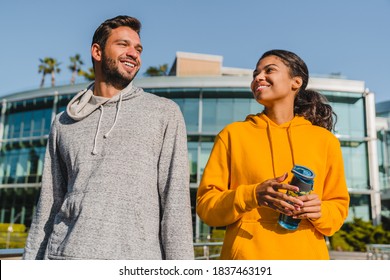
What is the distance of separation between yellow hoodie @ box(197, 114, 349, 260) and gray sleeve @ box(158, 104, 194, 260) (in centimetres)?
16

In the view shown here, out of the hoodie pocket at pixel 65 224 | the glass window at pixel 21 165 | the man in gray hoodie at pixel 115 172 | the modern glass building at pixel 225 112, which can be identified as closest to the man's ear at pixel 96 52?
the man in gray hoodie at pixel 115 172

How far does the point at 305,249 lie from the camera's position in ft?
6.40

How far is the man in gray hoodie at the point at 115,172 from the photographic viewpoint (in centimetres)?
189

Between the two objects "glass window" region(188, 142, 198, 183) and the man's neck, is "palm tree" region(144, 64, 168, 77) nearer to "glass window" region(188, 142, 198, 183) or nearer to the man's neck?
"glass window" region(188, 142, 198, 183)

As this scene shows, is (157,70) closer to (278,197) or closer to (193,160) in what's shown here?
(193,160)

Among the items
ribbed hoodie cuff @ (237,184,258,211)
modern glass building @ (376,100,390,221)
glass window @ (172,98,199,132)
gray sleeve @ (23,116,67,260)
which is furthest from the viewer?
modern glass building @ (376,100,390,221)

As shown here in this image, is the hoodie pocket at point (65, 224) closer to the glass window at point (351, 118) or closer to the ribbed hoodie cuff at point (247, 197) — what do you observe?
the ribbed hoodie cuff at point (247, 197)

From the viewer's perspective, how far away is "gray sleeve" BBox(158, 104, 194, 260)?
1894 millimetres

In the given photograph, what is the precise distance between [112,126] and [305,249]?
107cm

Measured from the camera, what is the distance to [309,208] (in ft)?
6.02

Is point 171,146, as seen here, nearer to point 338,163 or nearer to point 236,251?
point 236,251

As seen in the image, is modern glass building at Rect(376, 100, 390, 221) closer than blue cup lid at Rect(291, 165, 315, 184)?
No

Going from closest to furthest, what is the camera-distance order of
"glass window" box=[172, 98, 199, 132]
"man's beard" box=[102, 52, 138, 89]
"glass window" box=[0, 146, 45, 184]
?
"man's beard" box=[102, 52, 138, 89], "glass window" box=[172, 98, 199, 132], "glass window" box=[0, 146, 45, 184]

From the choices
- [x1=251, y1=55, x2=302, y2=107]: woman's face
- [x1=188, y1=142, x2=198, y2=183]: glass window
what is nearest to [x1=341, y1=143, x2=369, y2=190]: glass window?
[x1=188, y1=142, x2=198, y2=183]: glass window
